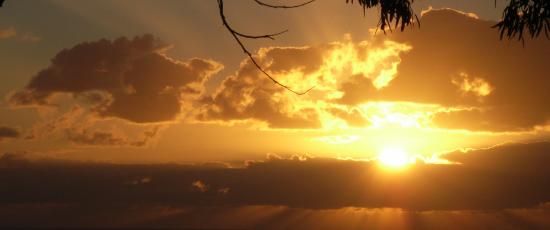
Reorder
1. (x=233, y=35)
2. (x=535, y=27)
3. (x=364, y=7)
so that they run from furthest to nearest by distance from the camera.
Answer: (x=535, y=27), (x=364, y=7), (x=233, y=35)

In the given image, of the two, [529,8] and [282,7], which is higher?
[529,8]

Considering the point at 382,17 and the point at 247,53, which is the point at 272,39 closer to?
the point at 247,53

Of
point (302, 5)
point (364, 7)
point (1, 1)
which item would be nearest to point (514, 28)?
point (364, 7)

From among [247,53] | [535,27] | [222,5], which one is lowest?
[247,53]

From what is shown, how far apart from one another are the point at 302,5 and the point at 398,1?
12.5 ft

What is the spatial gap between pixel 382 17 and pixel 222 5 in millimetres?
4098

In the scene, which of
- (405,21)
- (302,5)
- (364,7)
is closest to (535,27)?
(405,21)

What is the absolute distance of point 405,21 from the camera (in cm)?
937

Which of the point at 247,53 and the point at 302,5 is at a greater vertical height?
the point at 302,5

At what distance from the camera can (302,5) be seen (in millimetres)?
5973

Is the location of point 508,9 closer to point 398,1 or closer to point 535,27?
point 535,27

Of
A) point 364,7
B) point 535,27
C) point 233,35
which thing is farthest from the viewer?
point 535,27

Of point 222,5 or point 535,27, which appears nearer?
point 222,5

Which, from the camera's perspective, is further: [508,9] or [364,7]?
[508,9]
